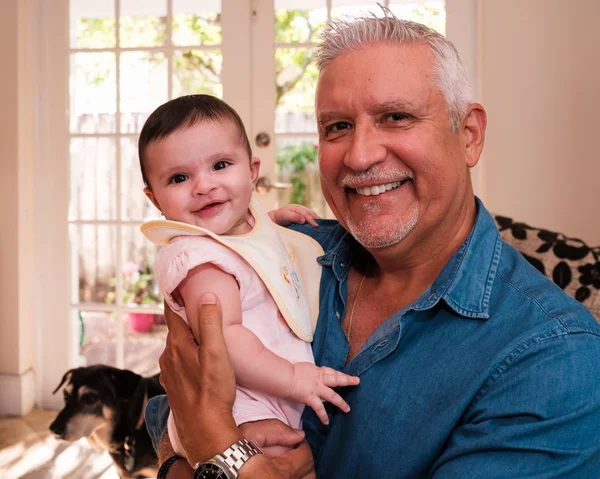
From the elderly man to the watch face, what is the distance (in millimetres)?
30

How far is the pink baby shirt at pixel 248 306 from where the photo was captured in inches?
47.8

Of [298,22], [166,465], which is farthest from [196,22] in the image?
[166,465]

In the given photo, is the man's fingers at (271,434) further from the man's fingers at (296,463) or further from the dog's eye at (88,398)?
the dog's eye at (88,398)

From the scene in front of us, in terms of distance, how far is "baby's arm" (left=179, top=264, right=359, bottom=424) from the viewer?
120 cm

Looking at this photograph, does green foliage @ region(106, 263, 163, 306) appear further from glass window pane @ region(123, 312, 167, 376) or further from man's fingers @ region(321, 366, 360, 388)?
man's fingers @ region(321, 366, 360, 388)

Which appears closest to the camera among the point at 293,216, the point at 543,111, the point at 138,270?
the point at 293,216

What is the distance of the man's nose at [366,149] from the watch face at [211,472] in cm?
60

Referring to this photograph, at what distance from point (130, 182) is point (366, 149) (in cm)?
324

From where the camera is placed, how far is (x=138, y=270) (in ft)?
17.2

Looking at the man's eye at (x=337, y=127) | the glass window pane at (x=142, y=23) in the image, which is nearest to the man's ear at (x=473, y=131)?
the man's eye at (x=337, y=127)

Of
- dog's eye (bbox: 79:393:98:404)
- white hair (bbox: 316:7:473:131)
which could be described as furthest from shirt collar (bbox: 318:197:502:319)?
dog's eye (bbox: 79:393:98:404)

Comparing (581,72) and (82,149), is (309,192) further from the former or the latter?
(581,72)

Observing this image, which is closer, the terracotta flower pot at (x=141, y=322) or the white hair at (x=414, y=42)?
the white hair at (x=414, y=42)

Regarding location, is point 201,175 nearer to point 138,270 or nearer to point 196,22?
point 196,22
